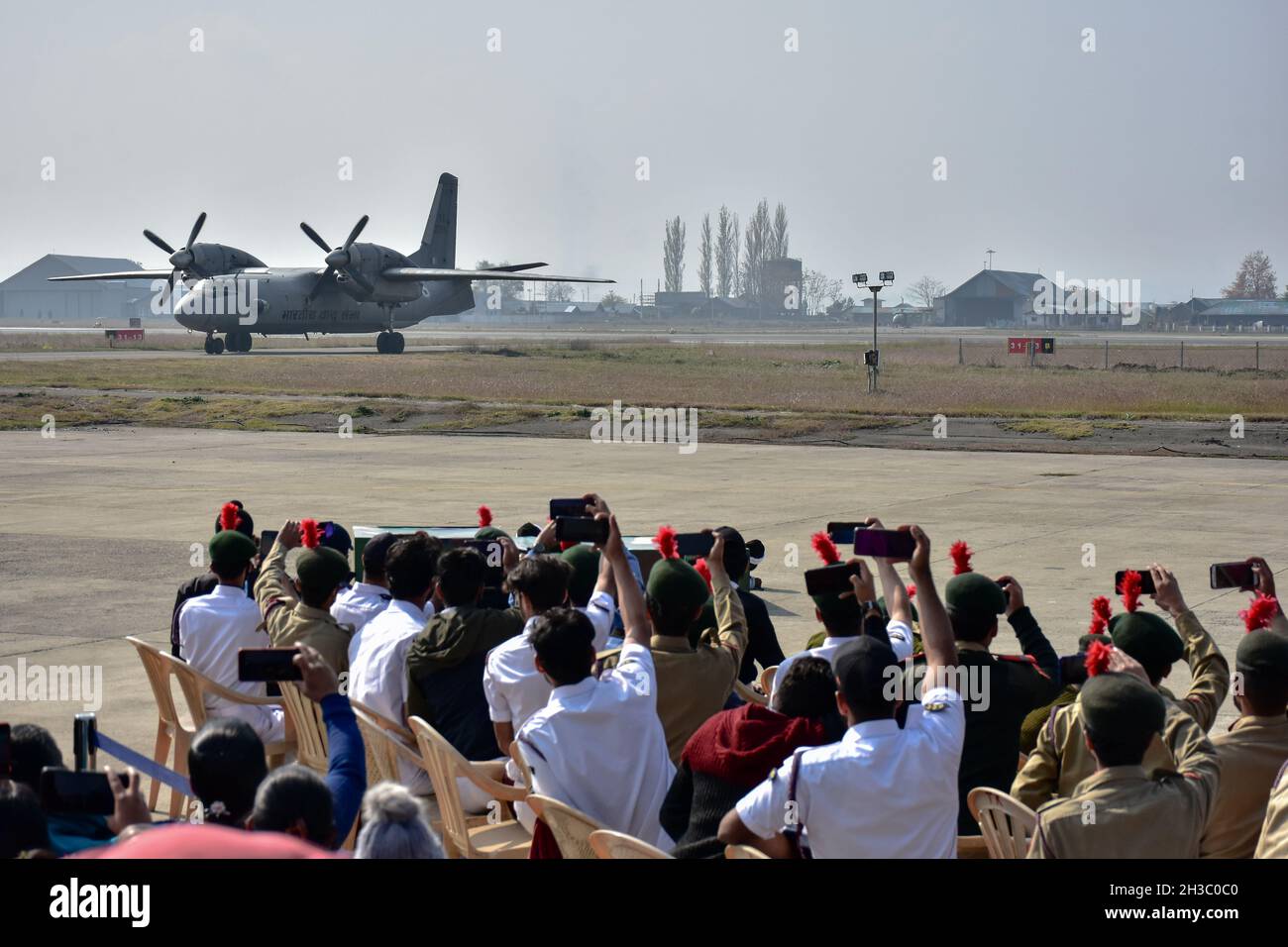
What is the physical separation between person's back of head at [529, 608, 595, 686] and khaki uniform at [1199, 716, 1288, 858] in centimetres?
218

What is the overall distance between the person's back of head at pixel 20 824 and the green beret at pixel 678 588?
2.75 m

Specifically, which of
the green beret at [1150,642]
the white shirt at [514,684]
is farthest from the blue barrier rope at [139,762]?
the green beret at [1150,642]

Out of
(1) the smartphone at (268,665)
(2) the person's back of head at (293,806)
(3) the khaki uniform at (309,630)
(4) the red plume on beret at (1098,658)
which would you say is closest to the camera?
(2) the person's back of head at (293,806)

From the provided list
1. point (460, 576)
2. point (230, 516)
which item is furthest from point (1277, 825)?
point (230, 516)

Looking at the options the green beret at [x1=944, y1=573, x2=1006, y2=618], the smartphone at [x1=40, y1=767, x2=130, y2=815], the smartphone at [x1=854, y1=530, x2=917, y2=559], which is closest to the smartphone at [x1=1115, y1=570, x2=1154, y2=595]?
the green beret at [x1=944, y1=573, x2=1006, y2=618]

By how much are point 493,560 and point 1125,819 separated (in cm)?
405

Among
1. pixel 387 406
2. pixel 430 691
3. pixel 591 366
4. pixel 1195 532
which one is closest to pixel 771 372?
pixel 591 366

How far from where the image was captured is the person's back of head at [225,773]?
3506 mm

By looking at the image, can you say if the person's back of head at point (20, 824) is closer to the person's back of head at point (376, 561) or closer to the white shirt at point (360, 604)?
the white shirt at point (360, 604)

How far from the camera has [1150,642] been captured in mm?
5328

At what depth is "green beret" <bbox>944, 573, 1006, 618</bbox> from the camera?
5.55 m

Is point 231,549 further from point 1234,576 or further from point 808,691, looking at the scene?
point 1234,576

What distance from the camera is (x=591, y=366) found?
55781 millimetres
